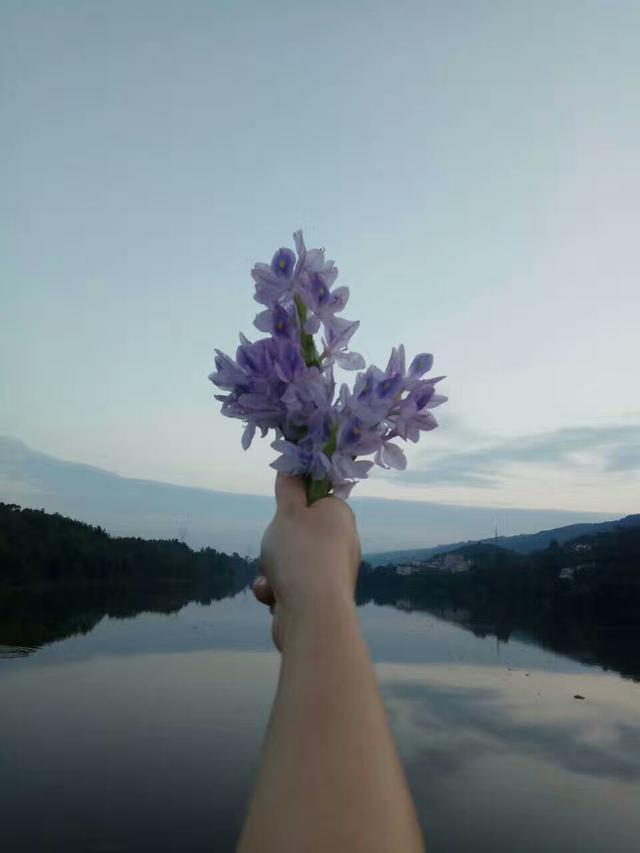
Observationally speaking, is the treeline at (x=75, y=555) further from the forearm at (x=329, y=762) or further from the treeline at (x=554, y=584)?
the forearm at (x=329, y=762)

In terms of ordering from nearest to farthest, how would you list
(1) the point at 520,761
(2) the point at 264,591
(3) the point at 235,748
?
(2) the point at 264,591
(3) the point at 235,748
(1) the point at 520,761

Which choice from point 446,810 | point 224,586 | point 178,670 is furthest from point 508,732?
point 224,586

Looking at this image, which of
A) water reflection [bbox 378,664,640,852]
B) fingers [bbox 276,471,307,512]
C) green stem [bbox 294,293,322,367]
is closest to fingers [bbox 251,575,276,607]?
fingers [bbox 276,471,307,512]

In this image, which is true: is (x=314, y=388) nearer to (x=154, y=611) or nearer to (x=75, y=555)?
(x=154, y=611)

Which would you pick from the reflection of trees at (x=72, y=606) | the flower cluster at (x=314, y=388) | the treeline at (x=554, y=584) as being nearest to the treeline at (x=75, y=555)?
the reflection of trees at (x=72, y=606)

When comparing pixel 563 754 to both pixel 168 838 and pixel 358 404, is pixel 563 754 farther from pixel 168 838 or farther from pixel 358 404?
pixel 358 404

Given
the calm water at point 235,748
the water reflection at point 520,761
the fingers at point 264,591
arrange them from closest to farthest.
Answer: the fingers at point 264,591 → the calm water at point 235,748 → the water reflection at point 520,761

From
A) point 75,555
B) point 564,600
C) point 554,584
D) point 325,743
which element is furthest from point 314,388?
point 75,555
